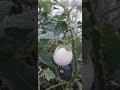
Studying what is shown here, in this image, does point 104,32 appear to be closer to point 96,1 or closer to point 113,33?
point 113,33

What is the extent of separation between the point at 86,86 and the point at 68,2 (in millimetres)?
443

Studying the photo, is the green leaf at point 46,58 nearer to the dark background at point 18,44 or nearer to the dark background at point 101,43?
the dark background at point 18,44

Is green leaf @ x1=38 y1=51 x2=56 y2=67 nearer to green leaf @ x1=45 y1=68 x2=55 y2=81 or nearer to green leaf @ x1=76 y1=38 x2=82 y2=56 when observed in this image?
green leaf @ x1=45 y1=68 x2=55 y2=81

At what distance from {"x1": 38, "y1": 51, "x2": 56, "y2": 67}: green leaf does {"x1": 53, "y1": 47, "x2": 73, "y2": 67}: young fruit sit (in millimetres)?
24

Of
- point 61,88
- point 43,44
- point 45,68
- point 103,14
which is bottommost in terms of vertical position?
point 61,88

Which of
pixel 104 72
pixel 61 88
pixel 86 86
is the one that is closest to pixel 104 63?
pixel 104 72

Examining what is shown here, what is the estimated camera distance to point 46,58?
1294 mm

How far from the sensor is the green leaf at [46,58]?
1.29 m

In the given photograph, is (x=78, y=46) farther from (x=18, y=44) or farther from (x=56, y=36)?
(x=18, y=44)

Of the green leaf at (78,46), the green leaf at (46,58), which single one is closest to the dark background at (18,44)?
the green leaf at (46,58)

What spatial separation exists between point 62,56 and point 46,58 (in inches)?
3.5

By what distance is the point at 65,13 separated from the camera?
1.30 meters

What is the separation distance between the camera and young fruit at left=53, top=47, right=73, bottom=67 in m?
1.26

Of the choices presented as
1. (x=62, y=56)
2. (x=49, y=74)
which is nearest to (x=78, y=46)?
(x=62, y=56)
